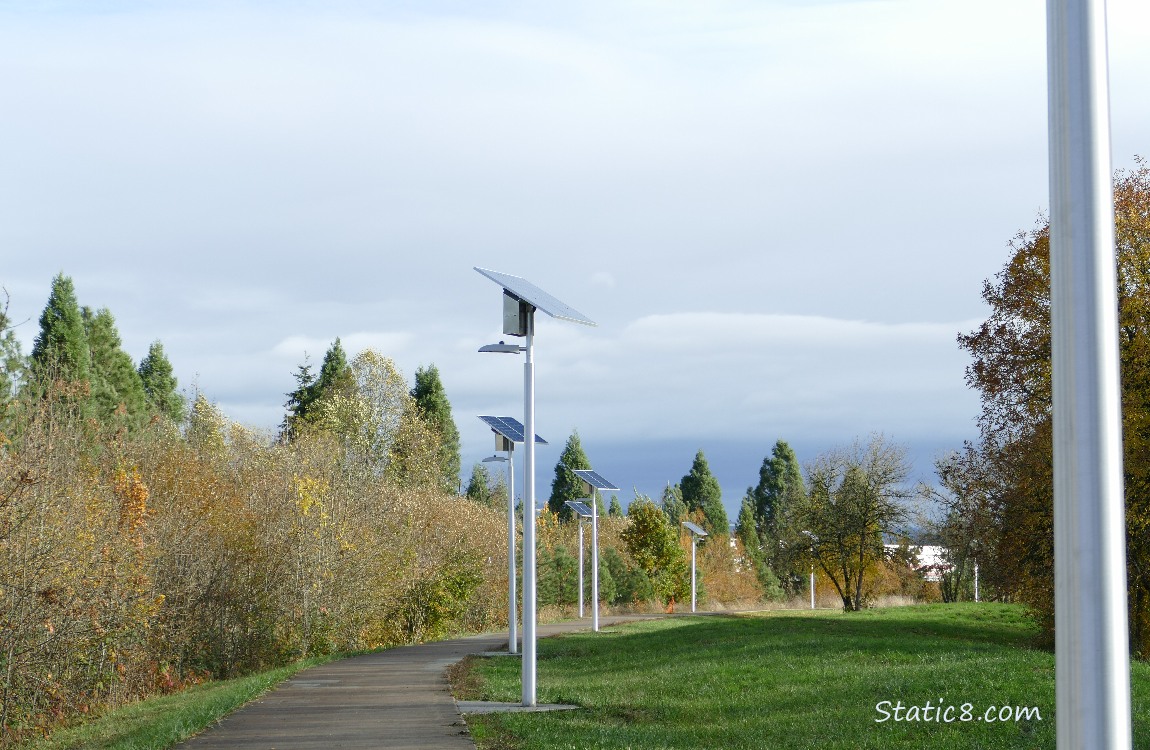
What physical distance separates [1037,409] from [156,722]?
1774cm

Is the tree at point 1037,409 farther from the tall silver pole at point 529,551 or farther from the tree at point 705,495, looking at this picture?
the tree at point 705,495

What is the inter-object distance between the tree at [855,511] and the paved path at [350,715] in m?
23.1

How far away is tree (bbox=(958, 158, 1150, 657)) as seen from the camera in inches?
810

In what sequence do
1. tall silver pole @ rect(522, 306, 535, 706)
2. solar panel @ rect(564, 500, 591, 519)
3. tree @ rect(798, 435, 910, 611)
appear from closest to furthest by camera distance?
1. tall silver pole @ rect(522, 306, 535, 706)
2. solar panel @ rect(564, 500, 591, 519)
3. tree @ rect(798, 435, 910, 611)

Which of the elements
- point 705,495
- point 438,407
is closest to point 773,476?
point 705,495

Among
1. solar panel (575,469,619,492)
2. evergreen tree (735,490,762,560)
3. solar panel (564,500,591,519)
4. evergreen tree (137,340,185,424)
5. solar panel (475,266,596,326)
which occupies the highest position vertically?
evergreen tree (137,340,185,424)

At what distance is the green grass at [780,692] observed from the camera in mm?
11297

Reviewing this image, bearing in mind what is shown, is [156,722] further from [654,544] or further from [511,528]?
[654,544]

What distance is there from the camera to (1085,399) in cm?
435

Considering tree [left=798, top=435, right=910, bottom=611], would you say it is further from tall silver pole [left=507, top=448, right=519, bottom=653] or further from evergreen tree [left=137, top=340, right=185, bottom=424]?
evergreen tree [left=137, top=340, right=185, bottom=424]

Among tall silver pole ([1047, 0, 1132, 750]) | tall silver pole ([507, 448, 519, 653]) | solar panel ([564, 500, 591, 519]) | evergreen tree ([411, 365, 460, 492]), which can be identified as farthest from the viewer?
evergreen tree ([411, 365, 460, 492])

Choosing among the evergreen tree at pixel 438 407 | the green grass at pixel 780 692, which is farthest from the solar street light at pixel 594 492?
the evergreen tree at pixel 438 407

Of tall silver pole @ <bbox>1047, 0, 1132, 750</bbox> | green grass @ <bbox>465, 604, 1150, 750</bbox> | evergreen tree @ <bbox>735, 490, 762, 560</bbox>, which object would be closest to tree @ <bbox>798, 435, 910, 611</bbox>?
green grass @ <bbox>465, 604, 1150, 750</bbox>

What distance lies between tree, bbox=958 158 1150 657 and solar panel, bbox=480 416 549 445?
32.3 feet
